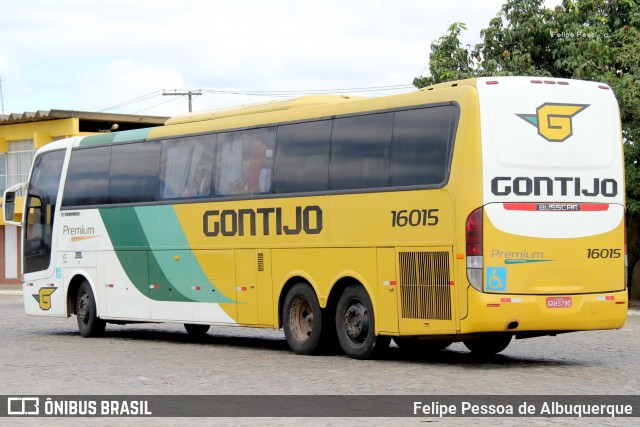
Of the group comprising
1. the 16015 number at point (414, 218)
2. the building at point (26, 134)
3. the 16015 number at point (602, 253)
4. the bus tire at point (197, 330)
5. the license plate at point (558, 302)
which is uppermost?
the building at point (26, 134)

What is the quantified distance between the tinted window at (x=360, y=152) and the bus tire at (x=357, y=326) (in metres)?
1.46

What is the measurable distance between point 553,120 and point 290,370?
449 cm

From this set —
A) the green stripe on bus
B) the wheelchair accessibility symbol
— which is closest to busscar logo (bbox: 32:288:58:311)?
the green stripe on bus

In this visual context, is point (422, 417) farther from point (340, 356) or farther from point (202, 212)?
point (202, 212)

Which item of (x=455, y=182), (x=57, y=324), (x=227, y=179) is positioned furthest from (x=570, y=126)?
(x=57, y=324)

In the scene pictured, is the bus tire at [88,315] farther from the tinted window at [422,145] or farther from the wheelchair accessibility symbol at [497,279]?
the wheelchair accessibility symbol at [497,279]

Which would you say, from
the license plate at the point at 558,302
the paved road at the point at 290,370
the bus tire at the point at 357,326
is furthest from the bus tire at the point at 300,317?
the license plate at the point at 558,302

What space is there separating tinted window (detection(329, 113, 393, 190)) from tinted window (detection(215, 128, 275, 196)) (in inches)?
62.4

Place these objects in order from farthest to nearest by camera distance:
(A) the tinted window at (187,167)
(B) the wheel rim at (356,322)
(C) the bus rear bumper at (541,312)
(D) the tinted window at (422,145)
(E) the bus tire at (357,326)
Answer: (A) the tinted window at (187,167) < (B) the wheel rim at (356,322) < (E) the bus tire at (357,326) < (D) the tinted window at (422,145) < (C) the bus rear bumper at (541,312)

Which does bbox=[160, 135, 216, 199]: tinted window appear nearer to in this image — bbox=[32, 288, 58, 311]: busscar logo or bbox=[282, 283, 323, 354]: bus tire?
bbox=[282, 283, 323, 354]: bus tire

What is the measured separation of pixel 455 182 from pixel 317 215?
9.75 ft

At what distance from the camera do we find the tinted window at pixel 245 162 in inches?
763

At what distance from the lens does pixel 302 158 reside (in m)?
18.6

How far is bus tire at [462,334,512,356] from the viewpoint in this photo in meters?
18.1
